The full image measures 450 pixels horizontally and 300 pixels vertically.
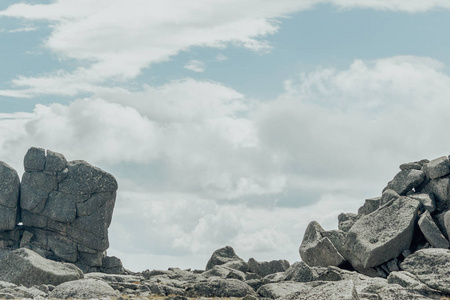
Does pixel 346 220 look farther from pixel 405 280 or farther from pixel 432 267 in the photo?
pixel 405 280

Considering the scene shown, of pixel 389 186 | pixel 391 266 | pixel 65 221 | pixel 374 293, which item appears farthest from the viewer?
pixel 65 221

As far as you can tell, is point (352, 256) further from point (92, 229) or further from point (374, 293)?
point (92, 229)

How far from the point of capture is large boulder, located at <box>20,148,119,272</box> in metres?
77.6

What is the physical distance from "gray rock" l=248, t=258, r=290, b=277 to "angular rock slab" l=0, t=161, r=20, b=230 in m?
35.9

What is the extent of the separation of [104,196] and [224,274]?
108 ft

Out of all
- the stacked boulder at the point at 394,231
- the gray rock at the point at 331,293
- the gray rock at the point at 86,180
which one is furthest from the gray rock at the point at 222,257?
the gray rock at the point at 331,293

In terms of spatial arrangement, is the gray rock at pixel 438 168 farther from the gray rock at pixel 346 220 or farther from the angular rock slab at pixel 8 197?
the angular rock slab at pixel 8 197

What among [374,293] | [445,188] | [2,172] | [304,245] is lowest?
[374,293]

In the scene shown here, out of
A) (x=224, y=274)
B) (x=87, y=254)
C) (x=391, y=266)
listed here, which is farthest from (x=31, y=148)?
(x=391, y=266)

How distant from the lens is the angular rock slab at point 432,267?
33375 mm

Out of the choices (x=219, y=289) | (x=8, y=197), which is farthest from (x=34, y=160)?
(x=219, y=289)

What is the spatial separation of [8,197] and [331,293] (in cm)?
6202

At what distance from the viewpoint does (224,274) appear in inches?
2021

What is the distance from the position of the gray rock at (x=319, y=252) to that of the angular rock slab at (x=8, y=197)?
42.1m
